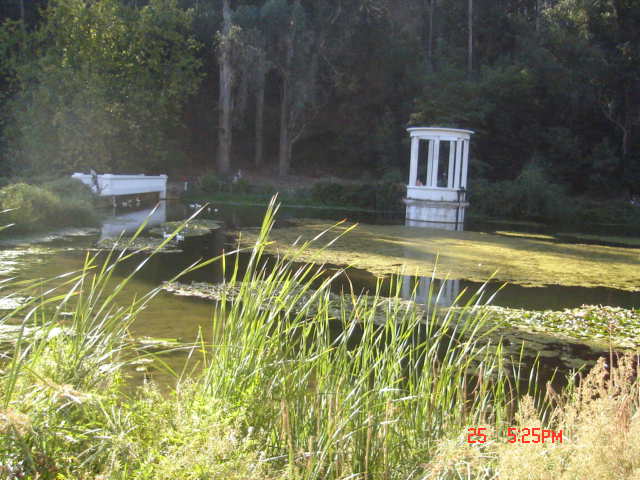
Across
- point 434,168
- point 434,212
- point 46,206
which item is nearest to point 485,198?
point 434,168

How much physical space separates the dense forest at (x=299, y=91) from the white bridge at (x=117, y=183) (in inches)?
98.3

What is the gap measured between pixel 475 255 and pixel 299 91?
15410mm

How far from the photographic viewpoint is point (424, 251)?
36.5 ft

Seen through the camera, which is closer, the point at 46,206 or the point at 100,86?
the point at 46,206

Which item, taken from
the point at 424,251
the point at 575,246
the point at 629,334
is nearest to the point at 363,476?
the point at 629,334

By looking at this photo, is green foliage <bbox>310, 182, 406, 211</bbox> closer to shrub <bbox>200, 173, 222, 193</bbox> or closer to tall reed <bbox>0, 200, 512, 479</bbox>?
shrub <bbox>200, 173, 222, 193</bbox>

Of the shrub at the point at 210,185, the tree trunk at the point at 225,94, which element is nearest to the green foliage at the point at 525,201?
the shrub at the point at 210,185

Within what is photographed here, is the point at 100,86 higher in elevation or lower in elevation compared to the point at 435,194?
higher

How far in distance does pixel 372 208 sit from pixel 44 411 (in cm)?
2057

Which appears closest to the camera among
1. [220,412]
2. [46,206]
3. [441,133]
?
[220,412]

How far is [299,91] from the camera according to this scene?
81.0 feet

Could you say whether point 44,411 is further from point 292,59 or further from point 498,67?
point 498,67

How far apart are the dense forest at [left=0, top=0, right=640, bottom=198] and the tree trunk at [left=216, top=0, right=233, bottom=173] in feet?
0.19
